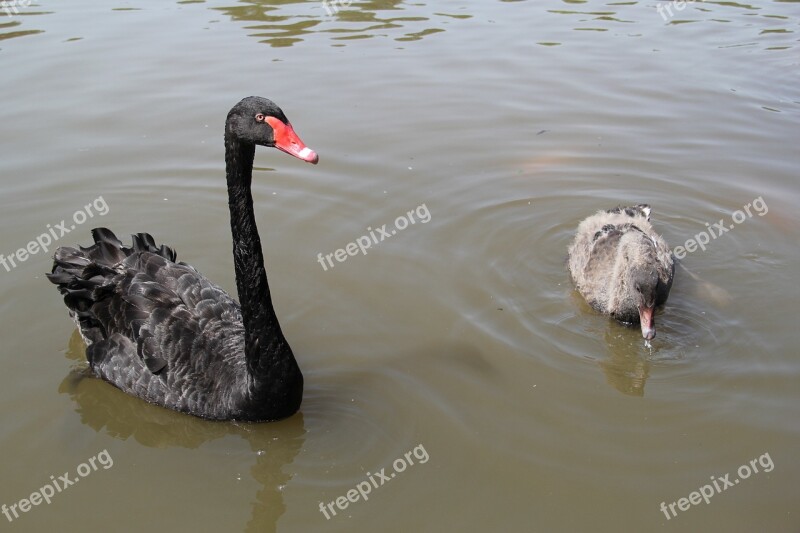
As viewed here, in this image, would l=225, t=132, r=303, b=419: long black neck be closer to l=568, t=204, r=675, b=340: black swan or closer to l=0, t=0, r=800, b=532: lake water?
l=0, t=0, r=800, b=532: lake water

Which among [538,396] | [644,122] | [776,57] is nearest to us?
[538,396]

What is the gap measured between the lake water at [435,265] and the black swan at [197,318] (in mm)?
214

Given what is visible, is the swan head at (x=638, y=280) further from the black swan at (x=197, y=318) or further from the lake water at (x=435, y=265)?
the black swan at (x=197, y=318)

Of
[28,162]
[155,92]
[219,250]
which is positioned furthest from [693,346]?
[155,92]

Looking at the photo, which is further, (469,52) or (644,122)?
(469,52)

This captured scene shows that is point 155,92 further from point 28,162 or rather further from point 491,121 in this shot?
point 491,121

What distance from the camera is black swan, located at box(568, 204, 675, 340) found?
5539mm

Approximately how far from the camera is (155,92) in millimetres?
9648

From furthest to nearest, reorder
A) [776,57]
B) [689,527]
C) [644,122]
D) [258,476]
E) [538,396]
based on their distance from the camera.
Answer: [776,57] → [644,122] → [538,396] → [258,476] → [689,527]

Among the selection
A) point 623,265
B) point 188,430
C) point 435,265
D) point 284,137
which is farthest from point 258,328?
point 623,265

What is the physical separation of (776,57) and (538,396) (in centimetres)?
748

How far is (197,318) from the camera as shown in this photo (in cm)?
505

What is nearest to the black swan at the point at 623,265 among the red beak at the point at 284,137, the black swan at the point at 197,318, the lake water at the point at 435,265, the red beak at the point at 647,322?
the red beak at the point at 647,322

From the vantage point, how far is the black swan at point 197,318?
14.4ft
